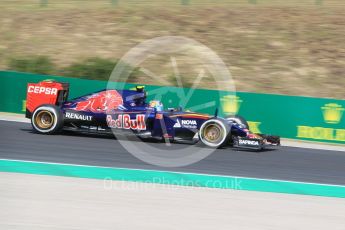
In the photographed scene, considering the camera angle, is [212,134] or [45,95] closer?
[212,134]

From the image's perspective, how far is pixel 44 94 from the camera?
49.6 feet

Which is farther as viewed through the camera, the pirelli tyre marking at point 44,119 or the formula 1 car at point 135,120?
the pirelli tyre marking at point 44,119

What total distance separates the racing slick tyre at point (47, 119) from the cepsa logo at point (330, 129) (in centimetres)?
610

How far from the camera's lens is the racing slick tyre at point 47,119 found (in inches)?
577

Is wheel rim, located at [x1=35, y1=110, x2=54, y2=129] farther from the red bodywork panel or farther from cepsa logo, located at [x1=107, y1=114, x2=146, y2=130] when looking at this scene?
cepsa logo, located at [x1=107, y1=114, x2=146, y2=130]

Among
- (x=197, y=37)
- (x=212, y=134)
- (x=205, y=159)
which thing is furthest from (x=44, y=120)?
(x=197, y=37)

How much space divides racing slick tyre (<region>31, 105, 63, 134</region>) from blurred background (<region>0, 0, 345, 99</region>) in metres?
8.92

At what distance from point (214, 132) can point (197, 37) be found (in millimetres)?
12660

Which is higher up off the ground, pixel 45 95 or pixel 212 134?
pixel 45 95

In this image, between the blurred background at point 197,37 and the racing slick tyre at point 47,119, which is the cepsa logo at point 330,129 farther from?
the blurred background at point 197,37

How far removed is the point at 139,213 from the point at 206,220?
806 millimetres

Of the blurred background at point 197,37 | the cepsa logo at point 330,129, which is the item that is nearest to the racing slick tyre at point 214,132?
the cepsa logo at point 330,129

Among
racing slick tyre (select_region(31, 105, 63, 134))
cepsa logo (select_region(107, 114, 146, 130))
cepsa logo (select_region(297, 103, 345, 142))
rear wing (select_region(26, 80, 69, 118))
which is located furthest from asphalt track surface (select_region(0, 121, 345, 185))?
cepsa logo (select_region(297, 103, 345, 142))

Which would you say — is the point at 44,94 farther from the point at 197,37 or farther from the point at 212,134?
the point at 197,37
